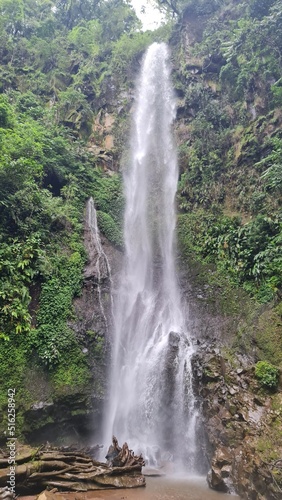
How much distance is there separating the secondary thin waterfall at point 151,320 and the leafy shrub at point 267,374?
7.47 ft

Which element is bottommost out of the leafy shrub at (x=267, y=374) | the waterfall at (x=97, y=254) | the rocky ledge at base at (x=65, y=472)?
the rocky ledge at base at (x=65, y=472)

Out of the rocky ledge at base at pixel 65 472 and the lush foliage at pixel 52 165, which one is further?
the lush foliage at pixel 52 165

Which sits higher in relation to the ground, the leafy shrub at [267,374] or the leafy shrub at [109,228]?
the leafy shrub at [109,228]

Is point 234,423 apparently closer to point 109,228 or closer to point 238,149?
point 109,228

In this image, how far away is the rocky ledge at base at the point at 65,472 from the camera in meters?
6.80

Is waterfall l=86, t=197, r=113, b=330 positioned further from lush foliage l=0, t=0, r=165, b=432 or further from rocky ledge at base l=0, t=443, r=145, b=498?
rocky ledge at base l=0, t=443, r=145, b=498

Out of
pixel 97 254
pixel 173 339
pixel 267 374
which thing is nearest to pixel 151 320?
pixel 173 339

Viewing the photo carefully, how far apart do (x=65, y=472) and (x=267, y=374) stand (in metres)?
5.75

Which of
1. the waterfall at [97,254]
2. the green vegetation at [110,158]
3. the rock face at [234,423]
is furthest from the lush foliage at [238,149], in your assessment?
the waterfall at [97,254]

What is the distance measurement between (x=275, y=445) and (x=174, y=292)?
25.8 feet

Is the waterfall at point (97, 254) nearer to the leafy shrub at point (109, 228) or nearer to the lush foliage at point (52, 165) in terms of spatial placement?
the leafy shrub at point (109, 228)

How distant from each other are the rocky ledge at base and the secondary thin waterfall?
68.8 inches

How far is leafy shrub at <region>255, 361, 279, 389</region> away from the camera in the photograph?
29.2 ft

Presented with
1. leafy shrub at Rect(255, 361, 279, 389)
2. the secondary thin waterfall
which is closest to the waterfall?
the secondary thin waterfall
